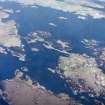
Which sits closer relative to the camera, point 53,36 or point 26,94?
point 26,94

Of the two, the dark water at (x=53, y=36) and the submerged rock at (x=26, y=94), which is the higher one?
the dark water at (x=53, y=36)

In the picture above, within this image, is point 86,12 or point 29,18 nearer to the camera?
point 29,18

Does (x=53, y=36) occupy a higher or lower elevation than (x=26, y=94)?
higher

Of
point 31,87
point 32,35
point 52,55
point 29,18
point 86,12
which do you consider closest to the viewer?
point 31,87

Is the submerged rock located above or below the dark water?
below

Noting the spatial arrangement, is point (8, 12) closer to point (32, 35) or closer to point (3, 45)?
point (32, 35)

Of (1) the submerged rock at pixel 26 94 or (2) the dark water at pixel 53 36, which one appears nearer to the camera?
(1) the submerged rock at pixel 26 94

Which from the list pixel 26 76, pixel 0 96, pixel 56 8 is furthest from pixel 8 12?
pixel 0 96

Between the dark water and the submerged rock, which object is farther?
the dark water
